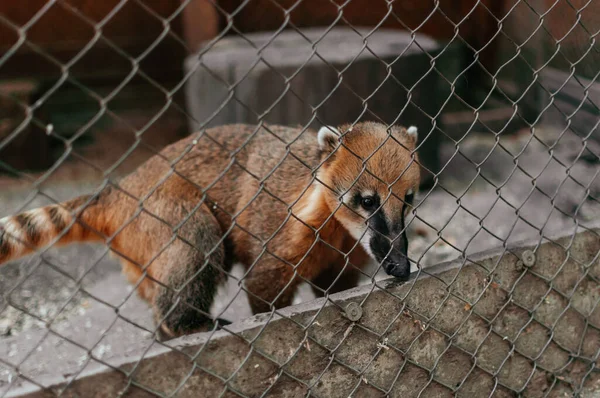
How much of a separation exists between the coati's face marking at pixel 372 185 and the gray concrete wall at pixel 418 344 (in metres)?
0.32

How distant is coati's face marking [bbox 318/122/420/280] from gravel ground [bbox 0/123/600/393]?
0.82ft

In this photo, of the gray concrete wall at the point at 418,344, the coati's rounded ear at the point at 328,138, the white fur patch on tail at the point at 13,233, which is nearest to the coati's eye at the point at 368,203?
the coati's rounded ear at the point at 328,138

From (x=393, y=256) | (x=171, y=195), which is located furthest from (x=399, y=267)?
(x=171, y=195)

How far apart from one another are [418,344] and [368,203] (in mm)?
726

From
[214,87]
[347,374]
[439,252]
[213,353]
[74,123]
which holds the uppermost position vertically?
[213,353]

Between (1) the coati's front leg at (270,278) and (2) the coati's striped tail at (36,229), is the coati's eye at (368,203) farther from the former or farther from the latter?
(2) the coati's striped tail at (36,229)

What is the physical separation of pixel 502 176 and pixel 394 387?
4.15 metres

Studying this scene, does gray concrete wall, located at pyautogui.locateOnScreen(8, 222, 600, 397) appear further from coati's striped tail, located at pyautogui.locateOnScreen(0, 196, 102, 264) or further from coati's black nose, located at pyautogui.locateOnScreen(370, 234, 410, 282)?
coati's striped tail, located at pyautogui.locateOnScreen(0, 196, 102, 264)

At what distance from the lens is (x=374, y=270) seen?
4047 millimetres

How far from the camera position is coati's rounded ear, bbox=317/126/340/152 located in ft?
9.96

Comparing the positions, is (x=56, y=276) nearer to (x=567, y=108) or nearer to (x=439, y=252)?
(x=439, y=252)

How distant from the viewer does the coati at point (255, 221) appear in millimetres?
2900

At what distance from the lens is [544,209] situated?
17.3 ft

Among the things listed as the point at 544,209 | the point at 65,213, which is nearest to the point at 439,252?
the point at 544,209
